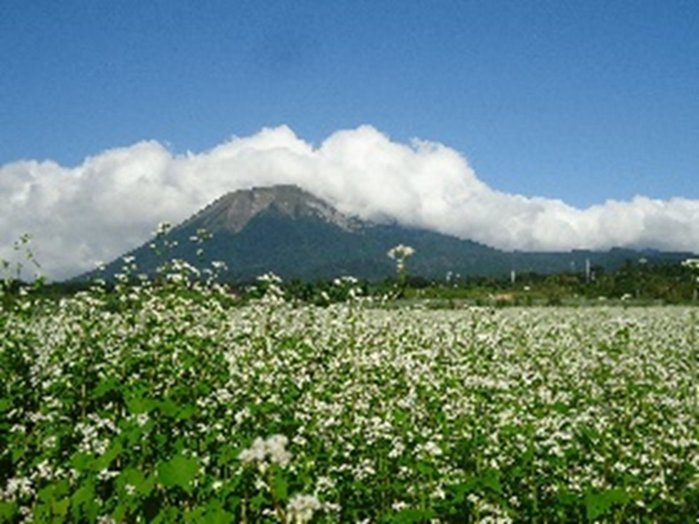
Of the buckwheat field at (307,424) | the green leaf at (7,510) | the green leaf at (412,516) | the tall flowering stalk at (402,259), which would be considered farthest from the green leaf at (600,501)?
the tall flowering stalk at (402,259)

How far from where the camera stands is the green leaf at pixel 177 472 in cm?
572

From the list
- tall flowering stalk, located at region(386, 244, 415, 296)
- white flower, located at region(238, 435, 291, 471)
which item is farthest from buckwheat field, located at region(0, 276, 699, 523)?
tall flowering stalk, located at region(386, 244, 415, 296)

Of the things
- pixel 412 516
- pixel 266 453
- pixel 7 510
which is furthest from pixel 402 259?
pixel 266 453

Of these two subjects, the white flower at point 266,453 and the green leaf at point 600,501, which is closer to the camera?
the white flower at point 266,453

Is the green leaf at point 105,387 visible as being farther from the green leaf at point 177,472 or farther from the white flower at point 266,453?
the white flower at point 266,453

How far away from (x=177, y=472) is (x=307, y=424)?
3647 mm

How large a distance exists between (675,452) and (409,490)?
4179 mm

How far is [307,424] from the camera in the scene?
367 inches

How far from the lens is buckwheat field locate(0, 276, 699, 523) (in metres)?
6.77

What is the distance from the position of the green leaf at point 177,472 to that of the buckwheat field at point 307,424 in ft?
0.05

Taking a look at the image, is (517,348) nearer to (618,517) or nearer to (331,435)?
(331,435)

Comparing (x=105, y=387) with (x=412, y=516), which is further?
(x=105, y=387)

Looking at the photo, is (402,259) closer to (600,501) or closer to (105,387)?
(105,387)

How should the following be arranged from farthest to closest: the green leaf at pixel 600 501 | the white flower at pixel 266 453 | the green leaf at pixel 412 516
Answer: the green leaf at pixel 600 501 < the green leaf at pixel 412 516 < the white flower at pixel 266 453
